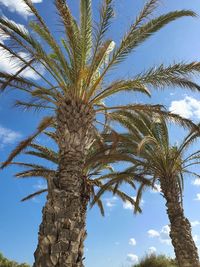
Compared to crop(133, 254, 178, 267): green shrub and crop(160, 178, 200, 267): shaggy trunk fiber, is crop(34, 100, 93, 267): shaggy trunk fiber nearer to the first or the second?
crop(160, 178, 200, 267): shaggy trunk fiber

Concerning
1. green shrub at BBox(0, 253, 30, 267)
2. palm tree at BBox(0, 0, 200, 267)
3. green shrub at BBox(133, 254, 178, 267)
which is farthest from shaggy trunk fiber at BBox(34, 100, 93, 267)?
green shrub at BBox(0, 253, 30, 267)

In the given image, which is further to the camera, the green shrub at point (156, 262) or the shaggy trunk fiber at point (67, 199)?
the green shrub at point (156, 262)

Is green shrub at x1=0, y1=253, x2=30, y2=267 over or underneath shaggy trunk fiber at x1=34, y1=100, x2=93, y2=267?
over

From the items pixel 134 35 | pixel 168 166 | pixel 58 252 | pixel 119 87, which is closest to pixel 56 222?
pixel 58 252

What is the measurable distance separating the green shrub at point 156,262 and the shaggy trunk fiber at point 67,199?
1408 cm

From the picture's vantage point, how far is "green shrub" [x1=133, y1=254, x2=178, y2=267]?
21720 mm

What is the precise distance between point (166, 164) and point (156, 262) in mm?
9398

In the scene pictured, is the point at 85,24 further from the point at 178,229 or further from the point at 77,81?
the point at 178,229

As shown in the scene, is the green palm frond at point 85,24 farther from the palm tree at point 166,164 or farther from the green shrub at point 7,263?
the green shrub at point 7,263

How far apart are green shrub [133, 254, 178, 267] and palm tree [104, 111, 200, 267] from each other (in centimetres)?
714

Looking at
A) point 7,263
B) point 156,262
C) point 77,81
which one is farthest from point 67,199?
point 7,263

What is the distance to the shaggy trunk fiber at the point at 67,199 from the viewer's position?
27.3ft

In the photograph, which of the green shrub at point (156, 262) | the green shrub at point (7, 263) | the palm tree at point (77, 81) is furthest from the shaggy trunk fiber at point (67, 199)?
the green shrub at point (7, 263)

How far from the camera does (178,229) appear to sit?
1521 cm
